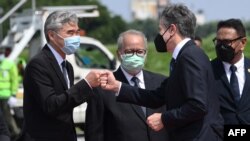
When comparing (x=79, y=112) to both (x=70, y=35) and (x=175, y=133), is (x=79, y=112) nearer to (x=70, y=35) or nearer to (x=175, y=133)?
(x=70, y=35)

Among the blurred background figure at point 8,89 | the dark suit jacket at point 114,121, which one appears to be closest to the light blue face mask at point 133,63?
the dark suit jacket at point 114,121

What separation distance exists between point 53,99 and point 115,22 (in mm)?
79857

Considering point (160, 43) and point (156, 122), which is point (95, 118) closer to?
point (160, 43)

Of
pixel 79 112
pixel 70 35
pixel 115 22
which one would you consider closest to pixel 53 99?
pixel 70 35

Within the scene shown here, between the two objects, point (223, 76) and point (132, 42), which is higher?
point (132, 42)

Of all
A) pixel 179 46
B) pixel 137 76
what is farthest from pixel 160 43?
pixel 137 76

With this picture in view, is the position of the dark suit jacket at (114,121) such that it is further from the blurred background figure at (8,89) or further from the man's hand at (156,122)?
the blurred background figure at (8,89)

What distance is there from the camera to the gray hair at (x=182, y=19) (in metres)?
4.74

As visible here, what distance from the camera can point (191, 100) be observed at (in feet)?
14.9

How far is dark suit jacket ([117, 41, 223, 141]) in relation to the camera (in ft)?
14.9

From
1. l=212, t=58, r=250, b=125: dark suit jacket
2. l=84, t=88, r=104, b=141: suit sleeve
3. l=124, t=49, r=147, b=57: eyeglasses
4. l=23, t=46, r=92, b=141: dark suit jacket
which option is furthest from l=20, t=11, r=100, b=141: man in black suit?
l=212, t=58, r=250, b=125: dark suit jacket

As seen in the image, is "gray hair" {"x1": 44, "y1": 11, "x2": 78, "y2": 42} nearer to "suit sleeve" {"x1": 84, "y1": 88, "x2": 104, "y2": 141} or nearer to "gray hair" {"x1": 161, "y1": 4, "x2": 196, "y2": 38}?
"suit sleeve" {"x1": 84, "y1": 88, "x2": 104, "y2": 141}

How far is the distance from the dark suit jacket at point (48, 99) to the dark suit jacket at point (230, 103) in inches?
40.8

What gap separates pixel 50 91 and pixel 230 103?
1.38 m
